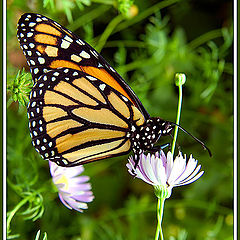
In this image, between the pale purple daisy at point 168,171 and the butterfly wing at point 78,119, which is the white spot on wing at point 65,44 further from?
Result: the pale purple daisy at point 168,171

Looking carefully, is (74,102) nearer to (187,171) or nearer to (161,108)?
(187,171)

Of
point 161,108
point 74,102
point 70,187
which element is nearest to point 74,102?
point 74,102

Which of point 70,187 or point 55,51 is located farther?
point 70,187

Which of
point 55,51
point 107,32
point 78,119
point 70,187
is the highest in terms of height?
point 107,32

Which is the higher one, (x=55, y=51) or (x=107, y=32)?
(x=107, y=32)

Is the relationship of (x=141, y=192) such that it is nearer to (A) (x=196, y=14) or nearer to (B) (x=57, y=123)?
(A) (x=196, y=14)

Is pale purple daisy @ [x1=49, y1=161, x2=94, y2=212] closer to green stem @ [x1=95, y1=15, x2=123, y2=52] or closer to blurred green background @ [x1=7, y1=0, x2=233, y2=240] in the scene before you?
blurred green background @ [x1=7, y1=0, x2=233, y2=240]

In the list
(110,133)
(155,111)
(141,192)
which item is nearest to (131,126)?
(110,133)
